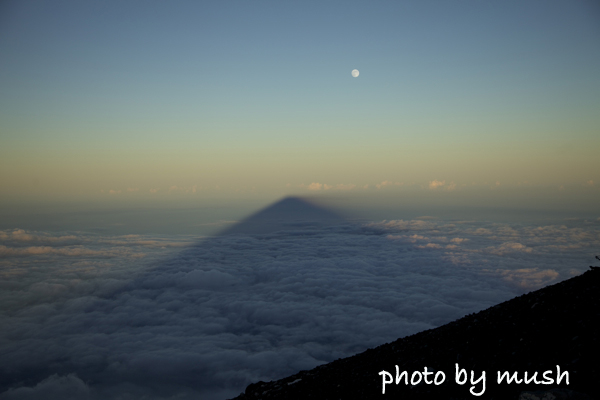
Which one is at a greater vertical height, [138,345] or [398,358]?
[398,358]

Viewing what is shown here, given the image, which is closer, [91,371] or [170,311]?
[91,371]

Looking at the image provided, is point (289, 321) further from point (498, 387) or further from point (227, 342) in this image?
point (498, 387)

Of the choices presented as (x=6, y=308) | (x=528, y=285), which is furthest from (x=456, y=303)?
(x=6, y=308)

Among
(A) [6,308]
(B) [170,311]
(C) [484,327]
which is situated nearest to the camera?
(C) [484,327]

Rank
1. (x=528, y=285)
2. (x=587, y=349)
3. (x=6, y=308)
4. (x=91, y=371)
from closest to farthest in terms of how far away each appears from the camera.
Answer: (x=587, y=349), (x=91, y=371), (x=528, y=285), (x=6, y=308)

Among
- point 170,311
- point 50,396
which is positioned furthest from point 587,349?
point 170,311

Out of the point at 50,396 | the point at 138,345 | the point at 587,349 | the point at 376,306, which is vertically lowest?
the point at 50,396

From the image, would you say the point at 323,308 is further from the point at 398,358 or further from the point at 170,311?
the point at 398,358
